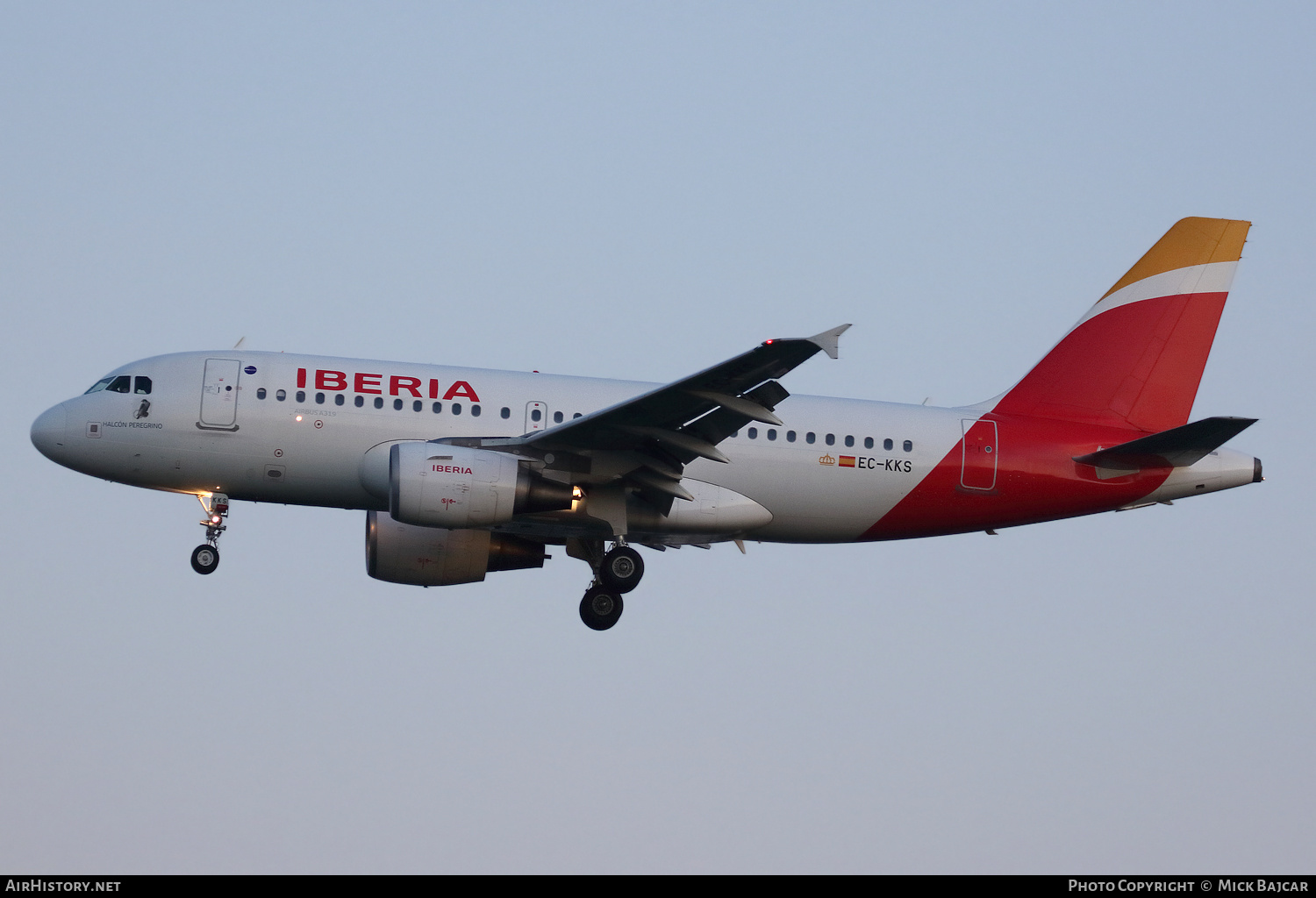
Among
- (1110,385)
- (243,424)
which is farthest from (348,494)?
(1110,385)

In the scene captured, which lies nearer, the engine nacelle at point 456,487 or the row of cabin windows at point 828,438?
the engine nacelle at point 456,487

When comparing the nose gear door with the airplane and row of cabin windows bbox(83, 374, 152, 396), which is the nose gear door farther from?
row of cabin windows bbox(83, 374, 152, 396)

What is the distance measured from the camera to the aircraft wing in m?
24.4

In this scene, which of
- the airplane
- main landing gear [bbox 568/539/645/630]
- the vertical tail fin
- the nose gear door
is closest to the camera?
the airplane

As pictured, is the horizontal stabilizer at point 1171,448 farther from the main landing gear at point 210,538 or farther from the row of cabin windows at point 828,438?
the main landing gear at point 210,538

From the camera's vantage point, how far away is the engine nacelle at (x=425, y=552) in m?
30.8

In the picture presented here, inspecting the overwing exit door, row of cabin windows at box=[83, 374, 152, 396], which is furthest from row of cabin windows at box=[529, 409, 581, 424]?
the overwing exit door

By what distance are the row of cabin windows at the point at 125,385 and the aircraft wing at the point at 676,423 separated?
260 inches

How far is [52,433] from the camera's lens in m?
28.5

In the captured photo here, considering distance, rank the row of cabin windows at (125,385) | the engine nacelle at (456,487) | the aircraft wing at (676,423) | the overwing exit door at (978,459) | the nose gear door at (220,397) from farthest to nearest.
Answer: the overwing exit door at (978,459), the row of cabin windows at (125,385), the nose gear door at (220,397), the engine nacelle at (456,487), the aircraft wing at (676,423)

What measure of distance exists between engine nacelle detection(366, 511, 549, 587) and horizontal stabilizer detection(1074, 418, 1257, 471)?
Answer: 12.1m

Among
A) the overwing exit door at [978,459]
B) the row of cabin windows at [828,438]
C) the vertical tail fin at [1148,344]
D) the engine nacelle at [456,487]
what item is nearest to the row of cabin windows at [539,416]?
the engine nacelle at [456,487]

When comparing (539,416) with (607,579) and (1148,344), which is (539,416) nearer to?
(607,579)

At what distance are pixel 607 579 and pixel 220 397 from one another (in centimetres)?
792
